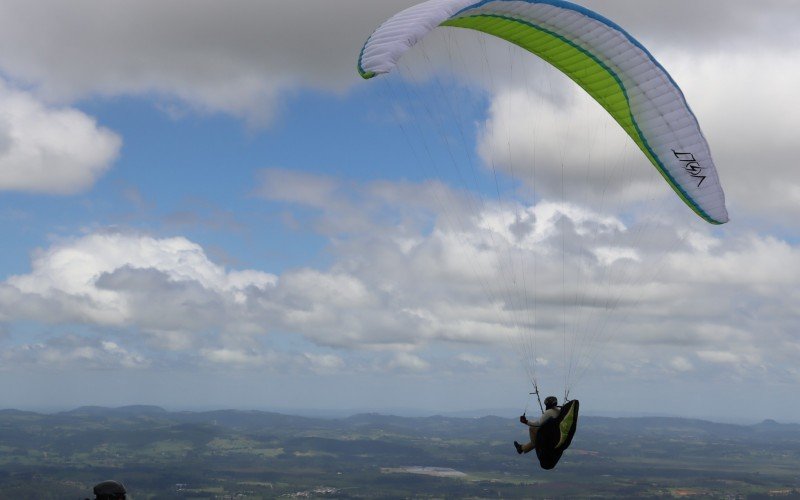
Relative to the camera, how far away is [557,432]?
2286cm

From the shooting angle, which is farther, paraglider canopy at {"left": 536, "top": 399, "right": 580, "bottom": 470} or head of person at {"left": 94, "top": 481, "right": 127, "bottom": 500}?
paraglider canopy at {"left": 536, "top": 399, "right": 580, "bottom": 470}

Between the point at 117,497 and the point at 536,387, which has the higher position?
the point at 536,387

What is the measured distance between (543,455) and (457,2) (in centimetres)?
1272

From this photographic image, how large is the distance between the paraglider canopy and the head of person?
16.5 meters

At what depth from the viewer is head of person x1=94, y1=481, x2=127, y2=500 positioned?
7.89 metres

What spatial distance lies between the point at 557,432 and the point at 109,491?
16.8 m

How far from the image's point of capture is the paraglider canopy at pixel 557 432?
22.8m

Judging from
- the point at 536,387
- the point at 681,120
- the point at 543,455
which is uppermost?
the point at 681,120

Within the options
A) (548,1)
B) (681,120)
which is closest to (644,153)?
(681,120)

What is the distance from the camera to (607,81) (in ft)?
82.6

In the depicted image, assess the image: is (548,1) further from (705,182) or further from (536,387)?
(536,387)

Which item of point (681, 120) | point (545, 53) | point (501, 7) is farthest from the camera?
point (545, 53)

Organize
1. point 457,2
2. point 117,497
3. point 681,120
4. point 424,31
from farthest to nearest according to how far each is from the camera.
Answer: point 681,120
point 457,2
point 424,31
point 117,497

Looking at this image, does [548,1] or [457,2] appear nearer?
[457,2]
